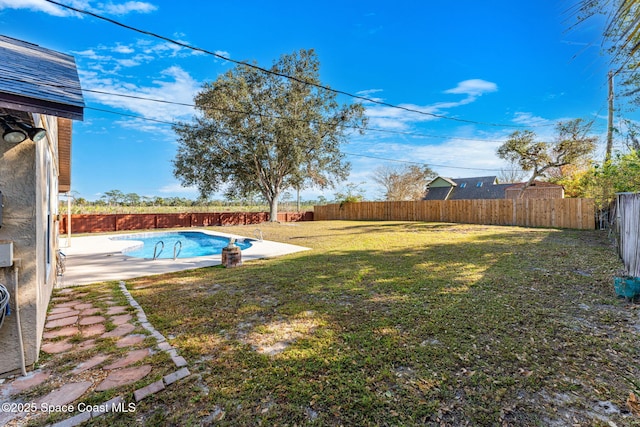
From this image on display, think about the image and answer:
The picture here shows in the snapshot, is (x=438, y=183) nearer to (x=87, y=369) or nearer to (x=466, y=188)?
(x=466, y=188)

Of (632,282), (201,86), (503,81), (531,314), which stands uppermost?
(201,86)

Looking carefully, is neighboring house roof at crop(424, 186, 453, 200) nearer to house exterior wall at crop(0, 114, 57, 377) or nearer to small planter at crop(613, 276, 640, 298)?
small planter at crop(613, 276, 640, 298)

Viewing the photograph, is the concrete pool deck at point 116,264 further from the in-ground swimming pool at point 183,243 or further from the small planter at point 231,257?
the in-ground swimming pool at point 183,243

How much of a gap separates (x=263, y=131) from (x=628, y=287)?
1650 centimetres

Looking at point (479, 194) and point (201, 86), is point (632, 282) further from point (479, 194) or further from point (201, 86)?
point (479, 194)

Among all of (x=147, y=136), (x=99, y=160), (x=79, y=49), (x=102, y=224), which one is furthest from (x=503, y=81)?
(x=99, y=160)

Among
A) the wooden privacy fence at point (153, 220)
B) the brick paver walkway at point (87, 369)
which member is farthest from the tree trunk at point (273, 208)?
the brick paver walkway at point (87, 369)

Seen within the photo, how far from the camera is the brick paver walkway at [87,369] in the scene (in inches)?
66.0

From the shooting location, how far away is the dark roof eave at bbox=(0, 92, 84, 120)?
5.38 ft

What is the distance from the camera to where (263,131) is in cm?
1680

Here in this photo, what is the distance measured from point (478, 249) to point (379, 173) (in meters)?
20.4

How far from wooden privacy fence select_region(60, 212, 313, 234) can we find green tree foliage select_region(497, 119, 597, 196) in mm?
15735

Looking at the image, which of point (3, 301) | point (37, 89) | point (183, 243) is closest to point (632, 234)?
point (37, 89)

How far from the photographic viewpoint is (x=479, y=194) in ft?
86.9
